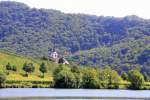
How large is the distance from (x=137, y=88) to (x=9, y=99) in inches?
3872

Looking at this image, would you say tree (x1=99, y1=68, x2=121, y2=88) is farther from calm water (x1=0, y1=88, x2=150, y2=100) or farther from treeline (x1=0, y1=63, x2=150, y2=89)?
calm water (x1=0, y1=88, x2=150, y2=100)

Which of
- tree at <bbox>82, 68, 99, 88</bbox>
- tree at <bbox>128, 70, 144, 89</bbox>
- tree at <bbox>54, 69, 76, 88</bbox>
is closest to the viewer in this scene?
tree at <bbox>54, 69, 76, 88</bbox>

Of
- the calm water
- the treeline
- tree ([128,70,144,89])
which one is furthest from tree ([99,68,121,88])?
the calm water

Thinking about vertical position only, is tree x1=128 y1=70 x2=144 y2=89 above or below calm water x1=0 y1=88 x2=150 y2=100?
above

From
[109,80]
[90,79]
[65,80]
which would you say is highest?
[109,80]

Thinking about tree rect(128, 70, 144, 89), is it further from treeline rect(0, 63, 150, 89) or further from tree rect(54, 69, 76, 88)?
tree rect(54, 69, 76, 88)

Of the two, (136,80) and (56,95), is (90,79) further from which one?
(56,95)

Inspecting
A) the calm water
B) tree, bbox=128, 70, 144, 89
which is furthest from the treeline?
the calm water

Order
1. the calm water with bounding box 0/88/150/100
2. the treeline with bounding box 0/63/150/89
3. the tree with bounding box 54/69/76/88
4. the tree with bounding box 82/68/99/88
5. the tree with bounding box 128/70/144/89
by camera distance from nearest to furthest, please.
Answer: the calm water with bounding box 0/88/150/100, the tree with bounding box 54/69/76/88, the treeline with bounding box 0/63/150/89, the tree with bounding box 82/68/99/88, the tree with bounding box 128/70/144/89

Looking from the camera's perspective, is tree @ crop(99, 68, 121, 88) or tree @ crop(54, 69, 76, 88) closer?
tree @ crop(54, 69, 76, 88)

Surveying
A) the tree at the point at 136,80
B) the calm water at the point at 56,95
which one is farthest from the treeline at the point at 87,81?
the calm water at the point at 56,95

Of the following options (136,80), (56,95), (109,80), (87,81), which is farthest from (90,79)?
(56,95)

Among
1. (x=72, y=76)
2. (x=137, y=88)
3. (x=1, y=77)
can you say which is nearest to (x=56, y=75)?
(x=72, y=76)

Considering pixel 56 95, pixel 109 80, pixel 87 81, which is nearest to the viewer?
pixel 56 95
